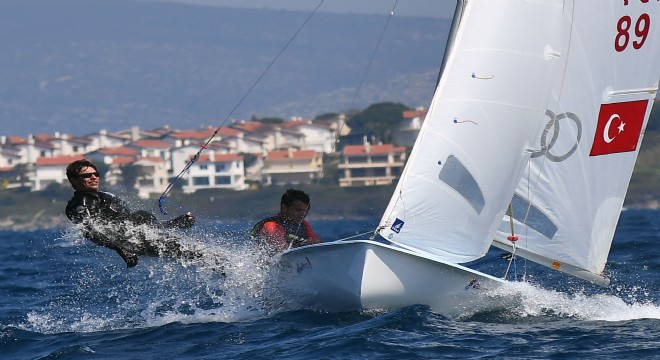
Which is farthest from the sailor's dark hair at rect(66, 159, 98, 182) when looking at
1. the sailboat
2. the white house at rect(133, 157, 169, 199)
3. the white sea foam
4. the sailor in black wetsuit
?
the white house at rect(133, 157, 169, 199)

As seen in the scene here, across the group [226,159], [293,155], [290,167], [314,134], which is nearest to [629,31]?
[226,159]

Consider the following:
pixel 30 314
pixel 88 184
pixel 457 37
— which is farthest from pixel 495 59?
pixel 30 314

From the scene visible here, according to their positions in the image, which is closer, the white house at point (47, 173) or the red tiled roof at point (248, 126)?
the white house at point (47, 173)

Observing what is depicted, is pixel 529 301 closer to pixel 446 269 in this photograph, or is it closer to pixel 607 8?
pixel 446 269

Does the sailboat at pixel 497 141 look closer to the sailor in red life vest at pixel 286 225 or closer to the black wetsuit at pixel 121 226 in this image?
the sailor in red life vest at pixel 286 225

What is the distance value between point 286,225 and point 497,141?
6.05 feet

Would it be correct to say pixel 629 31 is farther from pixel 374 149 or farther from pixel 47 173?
pixel 47 173

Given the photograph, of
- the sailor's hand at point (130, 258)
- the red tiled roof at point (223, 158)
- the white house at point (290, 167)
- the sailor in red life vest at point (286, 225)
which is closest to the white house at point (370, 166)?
the white house at point (290, 167)

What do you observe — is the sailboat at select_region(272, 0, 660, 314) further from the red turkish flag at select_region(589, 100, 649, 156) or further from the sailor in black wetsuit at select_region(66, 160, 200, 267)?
the sailor in black wetsuit at select_region(66, 160, 200, 267)

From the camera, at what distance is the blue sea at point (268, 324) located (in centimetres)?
853

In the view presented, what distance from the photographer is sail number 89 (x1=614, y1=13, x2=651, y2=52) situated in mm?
9836

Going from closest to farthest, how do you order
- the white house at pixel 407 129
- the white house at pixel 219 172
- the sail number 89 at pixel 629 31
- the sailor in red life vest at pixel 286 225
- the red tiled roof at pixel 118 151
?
the sail number 89 at pixel 629 31, the sailor in red life vest at pixel 286 225, the white house at pixel 219 172, the white house at pixel 407 129, the red tiled roof at pixel 118 151

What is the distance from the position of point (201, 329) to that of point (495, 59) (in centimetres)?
303

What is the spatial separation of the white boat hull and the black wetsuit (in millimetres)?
921
